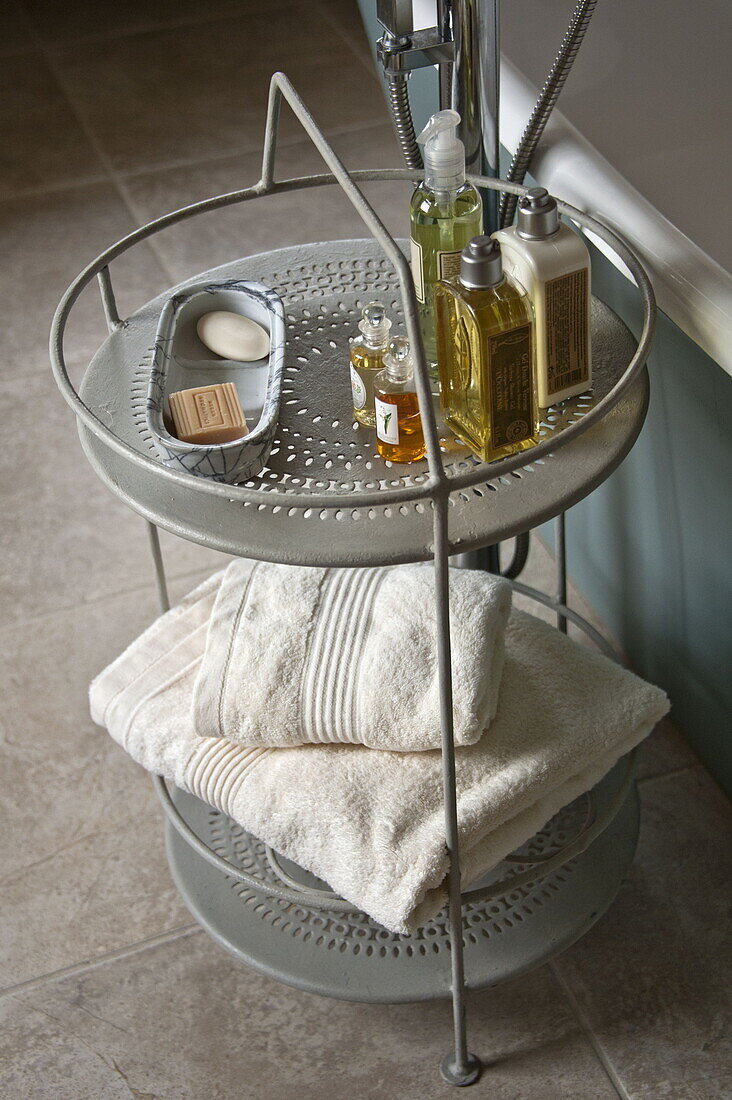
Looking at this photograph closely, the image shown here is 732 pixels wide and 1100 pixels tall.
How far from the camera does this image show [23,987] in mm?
1116

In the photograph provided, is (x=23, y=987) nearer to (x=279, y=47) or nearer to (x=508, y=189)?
(x=508, y=189)

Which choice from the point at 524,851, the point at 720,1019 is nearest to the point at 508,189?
the point at 524,851

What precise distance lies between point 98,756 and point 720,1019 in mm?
701

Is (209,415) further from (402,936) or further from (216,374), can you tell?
(402,936)

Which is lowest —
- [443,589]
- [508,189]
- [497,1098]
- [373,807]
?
[497,1098]

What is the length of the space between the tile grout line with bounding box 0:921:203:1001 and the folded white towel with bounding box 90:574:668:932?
0.69 ft

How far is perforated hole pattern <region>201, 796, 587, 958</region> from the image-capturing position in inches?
40.9

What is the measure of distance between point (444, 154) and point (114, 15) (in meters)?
2.47

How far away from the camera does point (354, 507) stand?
73 cm

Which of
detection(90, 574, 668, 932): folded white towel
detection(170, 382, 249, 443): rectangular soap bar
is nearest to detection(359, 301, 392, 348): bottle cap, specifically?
detection(170, 382, 249, 443): rectangular soap bar

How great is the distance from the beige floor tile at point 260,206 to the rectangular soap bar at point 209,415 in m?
1.28

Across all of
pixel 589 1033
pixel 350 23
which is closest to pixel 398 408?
pixel 589 1033

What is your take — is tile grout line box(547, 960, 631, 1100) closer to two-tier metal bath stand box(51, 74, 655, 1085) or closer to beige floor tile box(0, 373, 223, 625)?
two-tier metal bath stand box(51, 74, 655, 1085)

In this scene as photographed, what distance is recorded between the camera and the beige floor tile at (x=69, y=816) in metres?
1.16
